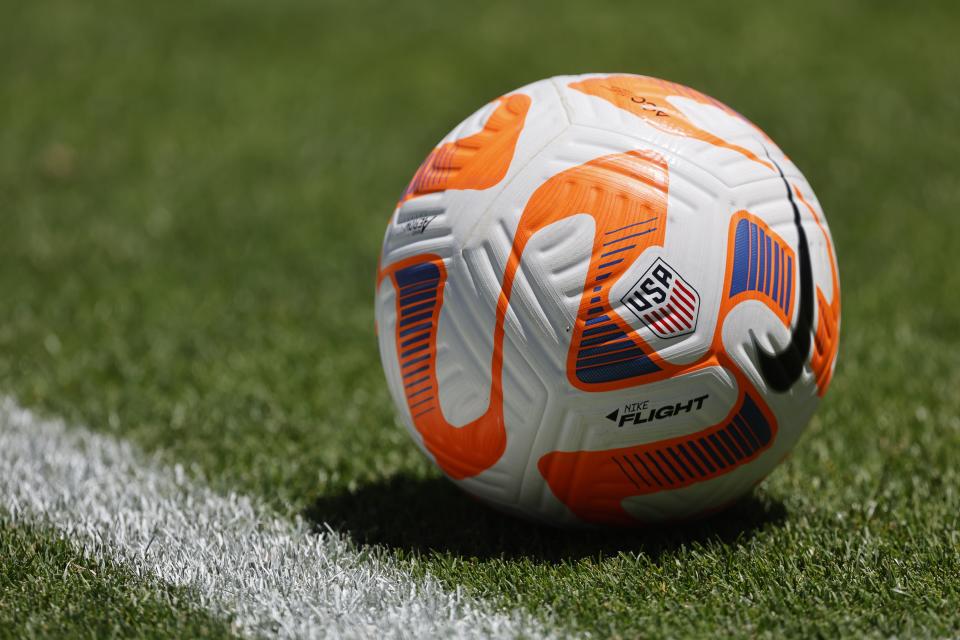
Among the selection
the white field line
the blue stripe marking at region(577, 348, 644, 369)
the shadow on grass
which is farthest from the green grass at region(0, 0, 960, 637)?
the blue stripe marking at region(577, 348, 644, 369)

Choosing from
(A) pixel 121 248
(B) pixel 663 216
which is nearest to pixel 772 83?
(A) pixel 121 248

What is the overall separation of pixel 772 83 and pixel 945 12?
2.98m

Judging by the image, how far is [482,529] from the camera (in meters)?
3.59

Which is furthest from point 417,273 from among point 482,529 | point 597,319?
point 482,529

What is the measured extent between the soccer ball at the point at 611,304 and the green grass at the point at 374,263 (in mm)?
307

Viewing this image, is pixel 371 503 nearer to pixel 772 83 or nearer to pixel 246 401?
pixel 246 401

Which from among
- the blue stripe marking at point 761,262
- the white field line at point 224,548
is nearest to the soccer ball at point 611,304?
the blue stripe marking at point 761,262

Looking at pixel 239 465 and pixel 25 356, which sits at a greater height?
pixel 239 465

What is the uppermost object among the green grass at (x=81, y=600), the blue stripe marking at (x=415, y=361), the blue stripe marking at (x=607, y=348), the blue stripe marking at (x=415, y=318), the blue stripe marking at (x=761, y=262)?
the blue stripe marking at (x=761, y=262)

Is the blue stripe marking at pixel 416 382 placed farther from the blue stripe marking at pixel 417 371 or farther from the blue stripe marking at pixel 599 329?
the blue stripe marking at pixel 599 329

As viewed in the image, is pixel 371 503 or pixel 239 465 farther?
pixel 239 465

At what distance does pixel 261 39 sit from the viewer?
10.4 metres

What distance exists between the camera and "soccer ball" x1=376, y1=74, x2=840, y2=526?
10.1 feet

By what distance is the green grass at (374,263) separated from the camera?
3230 mm
